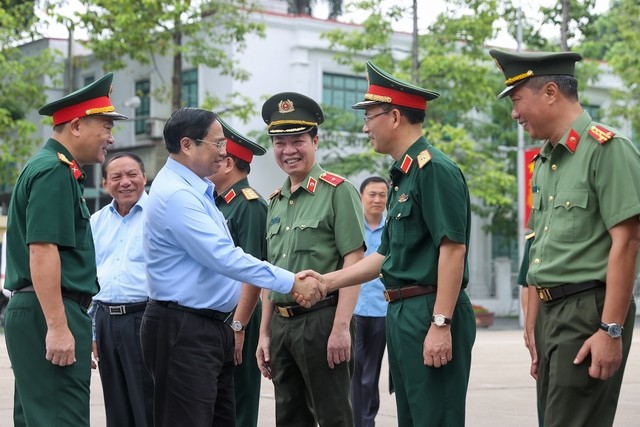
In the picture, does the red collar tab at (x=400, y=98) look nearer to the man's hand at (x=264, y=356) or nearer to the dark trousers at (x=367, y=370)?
the man's hand at (x=264, y=356)

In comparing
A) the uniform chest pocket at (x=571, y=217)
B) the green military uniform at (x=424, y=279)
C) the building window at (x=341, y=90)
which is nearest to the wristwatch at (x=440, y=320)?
the green military uniform at (x=424, y=279)

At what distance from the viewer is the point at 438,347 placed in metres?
5.04

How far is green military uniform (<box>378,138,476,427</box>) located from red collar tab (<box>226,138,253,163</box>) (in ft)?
6.35

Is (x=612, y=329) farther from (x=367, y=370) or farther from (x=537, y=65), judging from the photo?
(x=367, y=370)

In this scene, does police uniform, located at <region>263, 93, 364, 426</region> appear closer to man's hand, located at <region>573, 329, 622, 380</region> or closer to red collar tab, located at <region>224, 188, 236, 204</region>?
red collar tab, located at <region>224, 188, 236, 204</region>

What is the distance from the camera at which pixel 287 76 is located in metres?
28.4

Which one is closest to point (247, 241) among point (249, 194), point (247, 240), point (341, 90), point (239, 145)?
point (247, 240)

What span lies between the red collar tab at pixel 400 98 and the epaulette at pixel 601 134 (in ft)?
3.90

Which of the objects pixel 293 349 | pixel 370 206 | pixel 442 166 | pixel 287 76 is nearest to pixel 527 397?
pixel 370 206

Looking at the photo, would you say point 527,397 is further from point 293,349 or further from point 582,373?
point 582,373

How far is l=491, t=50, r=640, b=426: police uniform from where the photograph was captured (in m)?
4.43

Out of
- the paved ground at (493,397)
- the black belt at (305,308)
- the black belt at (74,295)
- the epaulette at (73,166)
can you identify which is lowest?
the paved ground at (493,397)

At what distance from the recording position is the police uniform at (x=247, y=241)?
6.85 metres

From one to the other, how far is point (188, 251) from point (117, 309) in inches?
76.9
